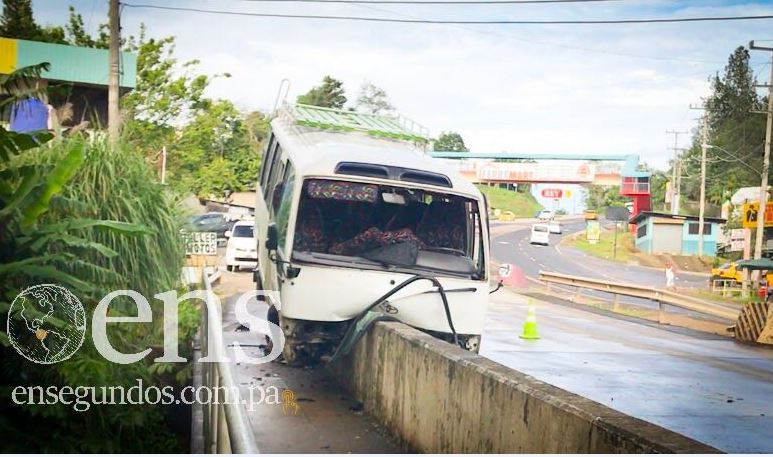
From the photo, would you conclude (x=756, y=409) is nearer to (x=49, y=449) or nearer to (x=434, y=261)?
(x=434, y=261)

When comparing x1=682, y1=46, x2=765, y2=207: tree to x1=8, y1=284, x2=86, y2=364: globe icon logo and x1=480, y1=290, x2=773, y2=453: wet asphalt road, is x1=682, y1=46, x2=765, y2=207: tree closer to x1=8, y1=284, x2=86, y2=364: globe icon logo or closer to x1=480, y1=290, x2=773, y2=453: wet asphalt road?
x1=480, y1=290, x2=773, y2=453: wet asphalt road

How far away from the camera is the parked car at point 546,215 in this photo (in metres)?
90.2

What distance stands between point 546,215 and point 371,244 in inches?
3197

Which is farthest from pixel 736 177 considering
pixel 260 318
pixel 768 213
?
pixel 260 318

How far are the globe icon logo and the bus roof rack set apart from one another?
6.78 meters

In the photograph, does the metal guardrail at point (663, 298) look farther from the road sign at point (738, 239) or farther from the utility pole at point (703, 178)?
the utility pole at point (703, 178)

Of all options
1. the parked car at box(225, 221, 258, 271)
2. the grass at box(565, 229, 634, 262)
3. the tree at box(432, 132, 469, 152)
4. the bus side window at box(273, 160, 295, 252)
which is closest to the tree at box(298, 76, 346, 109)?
the tree at box(432, 132, 469, 152)

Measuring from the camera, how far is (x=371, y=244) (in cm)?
1240

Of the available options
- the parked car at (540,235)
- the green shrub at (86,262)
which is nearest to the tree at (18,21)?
the green shrub at (86,262)

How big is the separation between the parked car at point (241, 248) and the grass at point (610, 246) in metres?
38.6

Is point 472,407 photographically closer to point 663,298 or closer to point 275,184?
point 275,184

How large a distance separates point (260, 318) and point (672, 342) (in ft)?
33.5

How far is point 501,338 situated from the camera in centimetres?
2094

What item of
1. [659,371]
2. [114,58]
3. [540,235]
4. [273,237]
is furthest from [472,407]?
[540,235]
